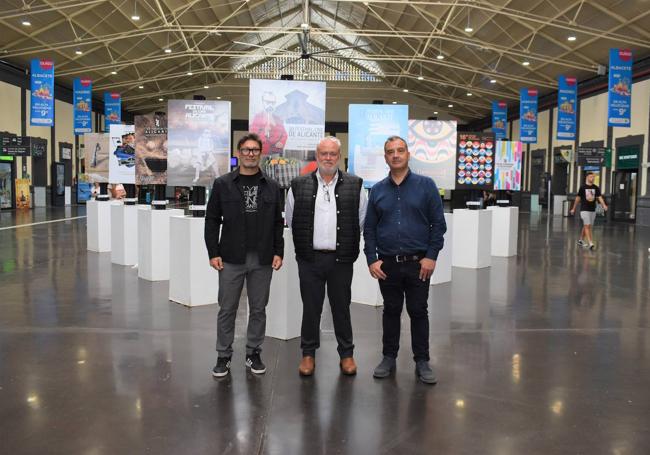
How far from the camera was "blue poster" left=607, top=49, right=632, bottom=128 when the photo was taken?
653 inches

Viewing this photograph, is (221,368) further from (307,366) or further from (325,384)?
(325,384)

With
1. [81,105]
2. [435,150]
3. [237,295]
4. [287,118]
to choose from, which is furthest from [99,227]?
[81,105]

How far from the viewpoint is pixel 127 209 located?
29.1ft

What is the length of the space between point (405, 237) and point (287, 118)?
2.77 metres

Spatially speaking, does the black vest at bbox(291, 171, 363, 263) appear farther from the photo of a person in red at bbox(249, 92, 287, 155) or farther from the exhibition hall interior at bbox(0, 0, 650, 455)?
the photo of a person in red at bbox(249, 92, 287, 155)

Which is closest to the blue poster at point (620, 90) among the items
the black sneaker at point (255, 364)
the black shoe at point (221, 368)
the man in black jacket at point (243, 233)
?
the man in black jacket at point (243, 233)

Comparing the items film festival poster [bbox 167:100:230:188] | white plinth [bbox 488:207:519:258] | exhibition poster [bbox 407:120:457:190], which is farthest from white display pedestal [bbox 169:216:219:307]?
white plinth [bbox 488:207:519:258]

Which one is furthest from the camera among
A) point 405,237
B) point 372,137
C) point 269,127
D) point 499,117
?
point 499,117

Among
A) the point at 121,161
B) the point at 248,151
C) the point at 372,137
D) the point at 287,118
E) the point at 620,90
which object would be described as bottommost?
the point at 248,151

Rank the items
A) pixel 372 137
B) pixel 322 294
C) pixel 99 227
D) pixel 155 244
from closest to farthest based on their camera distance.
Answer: pixel 322 294
pixel 372 137
pixel 155 244
pixel 99 227

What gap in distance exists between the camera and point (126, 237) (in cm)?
891

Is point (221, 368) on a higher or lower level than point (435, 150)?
lower

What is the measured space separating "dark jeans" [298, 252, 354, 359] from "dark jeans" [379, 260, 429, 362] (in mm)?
269

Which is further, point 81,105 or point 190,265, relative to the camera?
point 81,105
